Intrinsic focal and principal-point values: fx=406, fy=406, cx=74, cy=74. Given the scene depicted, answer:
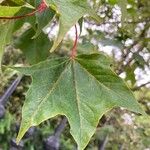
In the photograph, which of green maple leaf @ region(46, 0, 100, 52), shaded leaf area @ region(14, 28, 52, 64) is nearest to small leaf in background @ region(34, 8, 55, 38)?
green maple leaf @ region(46, 0, 100, 52)

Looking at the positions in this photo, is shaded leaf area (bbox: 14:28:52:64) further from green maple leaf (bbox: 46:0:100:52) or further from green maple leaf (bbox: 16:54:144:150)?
green maple leaf (bbox: 46:0:100:52)

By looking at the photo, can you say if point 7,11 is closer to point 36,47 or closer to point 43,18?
point 43,18

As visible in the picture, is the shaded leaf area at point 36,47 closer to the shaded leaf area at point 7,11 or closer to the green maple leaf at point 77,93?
the green maple leaf at point 77,93

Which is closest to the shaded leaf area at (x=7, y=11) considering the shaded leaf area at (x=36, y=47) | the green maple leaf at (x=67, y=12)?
the green maple leaf at (x=67, y=12)

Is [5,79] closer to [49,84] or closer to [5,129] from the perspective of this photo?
[5,129]

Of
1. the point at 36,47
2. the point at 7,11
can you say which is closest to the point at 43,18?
the point at 7,11

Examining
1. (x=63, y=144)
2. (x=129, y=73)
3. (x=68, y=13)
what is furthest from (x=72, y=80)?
(x=63, y=144)
